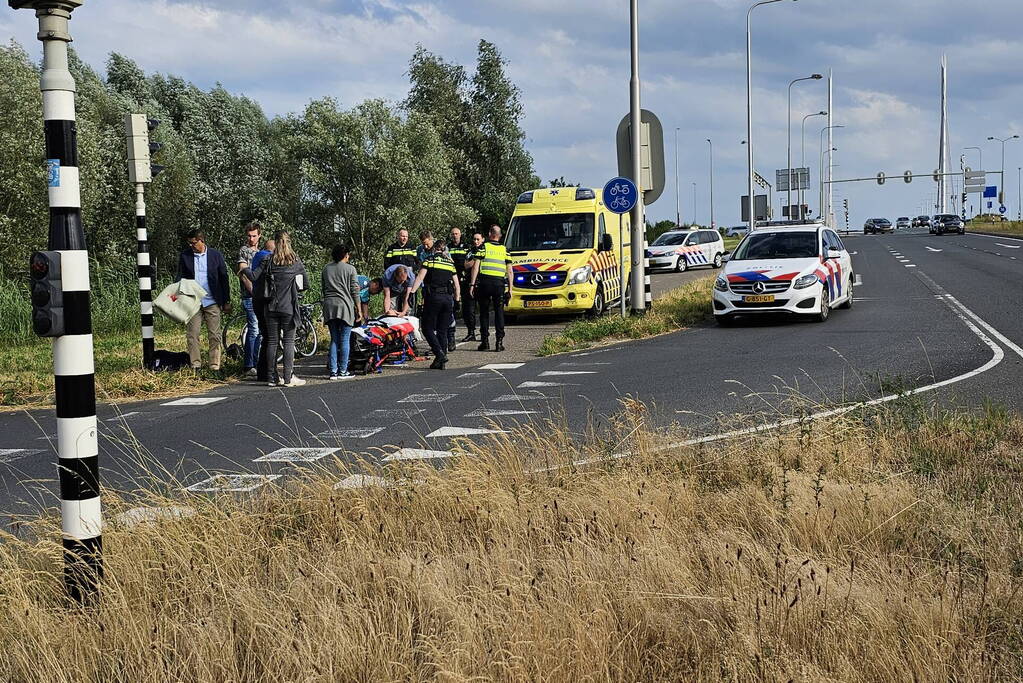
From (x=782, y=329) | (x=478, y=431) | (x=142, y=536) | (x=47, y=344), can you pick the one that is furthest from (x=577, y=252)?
(x=142, y=536)

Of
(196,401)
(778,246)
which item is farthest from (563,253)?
(196,401)

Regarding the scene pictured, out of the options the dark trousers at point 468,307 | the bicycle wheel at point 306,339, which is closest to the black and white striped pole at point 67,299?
the bicycle wheel at point 306,339

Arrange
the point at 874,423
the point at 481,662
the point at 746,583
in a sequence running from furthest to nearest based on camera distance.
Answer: the point at 874,423
the point at 746,583
the point at 481,662

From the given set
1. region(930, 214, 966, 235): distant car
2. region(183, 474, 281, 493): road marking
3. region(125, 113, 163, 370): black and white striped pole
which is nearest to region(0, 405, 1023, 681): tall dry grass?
region(183, 474, 281, 493): road marking

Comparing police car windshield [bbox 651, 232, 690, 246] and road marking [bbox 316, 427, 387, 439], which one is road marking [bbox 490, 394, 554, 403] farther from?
police car windshield [bbox 651, 232, 690, 246]

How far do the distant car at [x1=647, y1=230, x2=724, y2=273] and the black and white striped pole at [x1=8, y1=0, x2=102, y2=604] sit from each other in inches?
1396

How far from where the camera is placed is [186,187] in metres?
47.3

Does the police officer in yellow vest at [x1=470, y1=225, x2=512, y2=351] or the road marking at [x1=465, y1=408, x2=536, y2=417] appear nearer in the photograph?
the road marking at [x1=465, y1=408, x2=536, y2=417]

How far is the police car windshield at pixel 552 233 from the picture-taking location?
20750mm

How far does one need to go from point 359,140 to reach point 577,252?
1330 inches

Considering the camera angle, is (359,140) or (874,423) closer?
(874,423)

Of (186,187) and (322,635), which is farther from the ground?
(186,187)

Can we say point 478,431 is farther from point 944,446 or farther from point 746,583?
point 746,583

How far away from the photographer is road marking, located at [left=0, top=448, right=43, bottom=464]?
8305 millimetres
